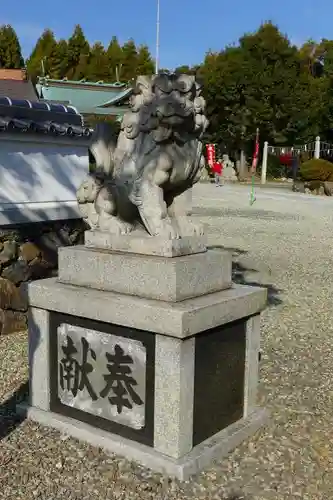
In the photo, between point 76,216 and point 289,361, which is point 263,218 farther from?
point 289,361

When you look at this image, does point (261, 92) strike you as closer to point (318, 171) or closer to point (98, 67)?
point (318, 171)

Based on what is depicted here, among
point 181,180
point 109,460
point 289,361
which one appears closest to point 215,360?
A: point 109,460

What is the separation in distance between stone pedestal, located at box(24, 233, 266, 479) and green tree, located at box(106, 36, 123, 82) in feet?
134

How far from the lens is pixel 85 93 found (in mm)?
20719

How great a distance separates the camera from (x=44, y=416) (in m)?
3.77

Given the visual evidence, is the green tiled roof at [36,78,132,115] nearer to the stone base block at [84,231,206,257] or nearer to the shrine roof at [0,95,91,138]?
the shrine roof at [0,95,91,138]

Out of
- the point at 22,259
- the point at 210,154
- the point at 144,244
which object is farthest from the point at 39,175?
the point at 210,154

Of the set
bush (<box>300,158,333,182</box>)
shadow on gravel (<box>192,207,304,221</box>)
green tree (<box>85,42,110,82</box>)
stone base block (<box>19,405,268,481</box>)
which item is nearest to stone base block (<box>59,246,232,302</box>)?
stone base block (<box>19,405,268,481</box>)

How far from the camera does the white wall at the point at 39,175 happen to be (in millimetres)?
6145

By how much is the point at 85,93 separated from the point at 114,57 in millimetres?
26294

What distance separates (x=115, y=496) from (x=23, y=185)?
4086mm

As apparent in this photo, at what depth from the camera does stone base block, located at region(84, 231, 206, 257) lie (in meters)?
3.31

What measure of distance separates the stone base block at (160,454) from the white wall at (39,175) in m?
2.89

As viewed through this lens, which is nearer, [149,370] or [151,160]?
[149,370]
